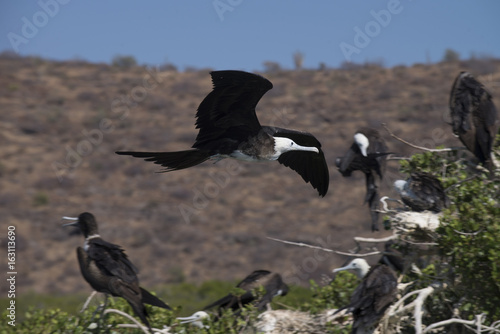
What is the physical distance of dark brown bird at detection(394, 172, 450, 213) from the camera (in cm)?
576

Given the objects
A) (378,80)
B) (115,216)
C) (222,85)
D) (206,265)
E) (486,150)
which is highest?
(378,80)

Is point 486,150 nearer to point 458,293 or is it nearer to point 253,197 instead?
point 458,293

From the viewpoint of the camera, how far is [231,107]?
528 cm

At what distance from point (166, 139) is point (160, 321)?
17.3 meters

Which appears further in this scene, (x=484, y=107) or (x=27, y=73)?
(x=27, y=73)

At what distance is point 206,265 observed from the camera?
61.5 ft

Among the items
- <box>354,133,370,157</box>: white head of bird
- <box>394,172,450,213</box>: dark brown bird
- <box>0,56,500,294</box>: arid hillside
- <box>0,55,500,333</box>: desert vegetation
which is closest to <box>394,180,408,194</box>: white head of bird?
<box>394,172,450,213</box>: dark brown bird

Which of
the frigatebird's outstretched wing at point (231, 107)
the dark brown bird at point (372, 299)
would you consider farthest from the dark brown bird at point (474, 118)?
the frigatebird's outstretched wing at point (231, 107)

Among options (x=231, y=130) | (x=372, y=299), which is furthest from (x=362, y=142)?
(x=372, y=299)

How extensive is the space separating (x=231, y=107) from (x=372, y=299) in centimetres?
173

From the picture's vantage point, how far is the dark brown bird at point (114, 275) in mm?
5609

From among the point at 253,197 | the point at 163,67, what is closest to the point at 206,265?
the point at 253,197

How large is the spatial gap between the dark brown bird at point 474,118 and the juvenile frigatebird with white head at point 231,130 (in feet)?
4.84

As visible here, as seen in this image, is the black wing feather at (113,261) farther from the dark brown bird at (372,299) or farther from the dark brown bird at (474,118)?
the dark brown bird at (474,118)
